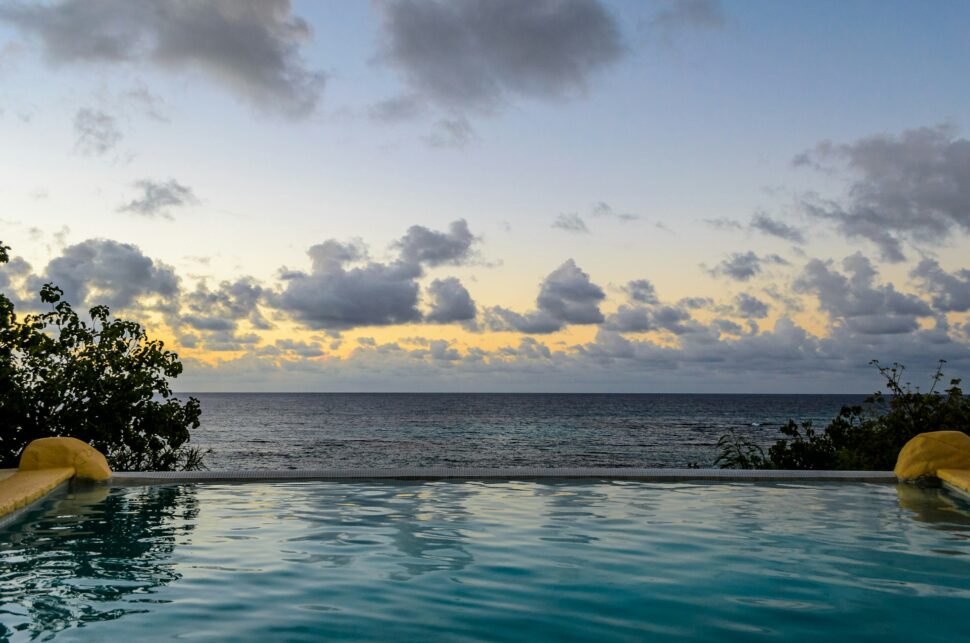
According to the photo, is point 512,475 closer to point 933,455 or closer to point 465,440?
point 933,455

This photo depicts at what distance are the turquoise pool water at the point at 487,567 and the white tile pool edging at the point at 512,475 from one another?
1143 mm

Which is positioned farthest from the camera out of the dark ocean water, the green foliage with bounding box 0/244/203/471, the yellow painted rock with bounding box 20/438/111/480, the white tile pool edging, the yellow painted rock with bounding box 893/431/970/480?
the dark ocean water

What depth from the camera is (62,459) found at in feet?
36.8

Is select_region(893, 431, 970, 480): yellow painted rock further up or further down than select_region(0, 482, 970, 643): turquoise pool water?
further up

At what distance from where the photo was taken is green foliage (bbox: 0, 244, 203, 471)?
1350 centimetres

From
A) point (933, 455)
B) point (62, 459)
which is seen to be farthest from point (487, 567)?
point (933, 455)

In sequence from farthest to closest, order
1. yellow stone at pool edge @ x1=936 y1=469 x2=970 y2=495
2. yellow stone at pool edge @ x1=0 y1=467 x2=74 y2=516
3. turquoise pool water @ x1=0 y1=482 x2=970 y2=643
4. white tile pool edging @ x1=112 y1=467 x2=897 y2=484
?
white tile pool edging @ x1=112 y1=467 x2=897 y2=484 < yellow stone at pool edge @ x1=936 y1=469 x2=970 y2=495 < yellow stone at pool edge @ x1=0 y1=467 x2=74 y2=516 < turquoise pool water @ x1=0 y1=482 x2=970 y2=643

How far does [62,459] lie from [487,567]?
7.70 meters

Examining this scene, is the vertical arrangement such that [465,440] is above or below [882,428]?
below

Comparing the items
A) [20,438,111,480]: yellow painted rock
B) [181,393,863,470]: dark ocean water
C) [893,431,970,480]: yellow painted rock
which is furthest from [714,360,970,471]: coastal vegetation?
[181,393,863,470]: dark ocean water

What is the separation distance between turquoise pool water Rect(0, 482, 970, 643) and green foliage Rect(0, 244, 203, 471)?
12.8ft

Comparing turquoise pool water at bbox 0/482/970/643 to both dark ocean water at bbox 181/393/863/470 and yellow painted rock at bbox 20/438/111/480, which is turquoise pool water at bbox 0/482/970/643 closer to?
yellow painted rock at bbox 20/438/111/480

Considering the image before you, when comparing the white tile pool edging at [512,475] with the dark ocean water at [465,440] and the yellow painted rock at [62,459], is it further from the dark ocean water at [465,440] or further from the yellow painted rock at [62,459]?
the dark ocean water at [465,440]

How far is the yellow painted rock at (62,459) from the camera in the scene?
11.1 m
